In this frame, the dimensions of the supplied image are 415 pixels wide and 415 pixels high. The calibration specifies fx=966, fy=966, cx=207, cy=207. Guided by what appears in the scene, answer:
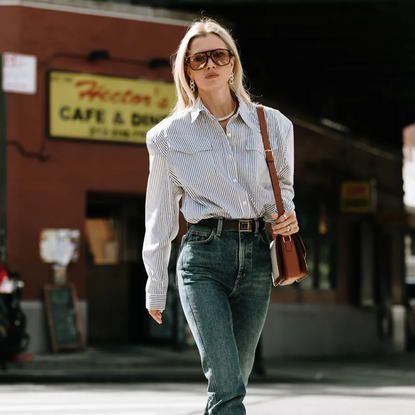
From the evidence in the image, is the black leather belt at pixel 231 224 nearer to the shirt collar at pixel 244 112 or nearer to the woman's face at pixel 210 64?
the shirt collar at pixel 244 112

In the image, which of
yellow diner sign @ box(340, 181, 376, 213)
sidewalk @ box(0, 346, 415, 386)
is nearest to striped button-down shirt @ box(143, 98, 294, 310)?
sidewalk @ box(0, 346, 415, 386)

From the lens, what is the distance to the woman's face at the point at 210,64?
436 cm

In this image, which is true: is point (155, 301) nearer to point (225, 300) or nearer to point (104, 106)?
point (225, 300)

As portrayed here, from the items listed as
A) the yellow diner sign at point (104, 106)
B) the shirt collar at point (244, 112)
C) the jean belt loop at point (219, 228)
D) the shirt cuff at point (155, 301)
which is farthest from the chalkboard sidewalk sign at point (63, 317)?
the jean belt loop at point (219, 228)

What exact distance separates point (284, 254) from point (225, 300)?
33 cm

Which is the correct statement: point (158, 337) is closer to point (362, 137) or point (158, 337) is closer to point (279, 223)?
point (362, 137)

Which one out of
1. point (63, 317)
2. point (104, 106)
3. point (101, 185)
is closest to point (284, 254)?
point (63, 317)

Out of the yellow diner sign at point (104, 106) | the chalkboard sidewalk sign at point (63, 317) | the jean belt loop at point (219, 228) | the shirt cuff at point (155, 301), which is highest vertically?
the yellow diner sign at point (104, 106)

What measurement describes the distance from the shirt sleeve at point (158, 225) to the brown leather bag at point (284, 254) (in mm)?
448

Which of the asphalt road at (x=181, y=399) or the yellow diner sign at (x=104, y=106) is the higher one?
the yellow diner sign at (x=104, y=106)

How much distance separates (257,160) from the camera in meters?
4.32

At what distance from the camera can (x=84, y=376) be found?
40.1 ft

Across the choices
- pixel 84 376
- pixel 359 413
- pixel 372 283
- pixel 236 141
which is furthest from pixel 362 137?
pixel 236 141

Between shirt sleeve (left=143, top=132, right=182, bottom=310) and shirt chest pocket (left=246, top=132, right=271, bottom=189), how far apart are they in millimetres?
357
